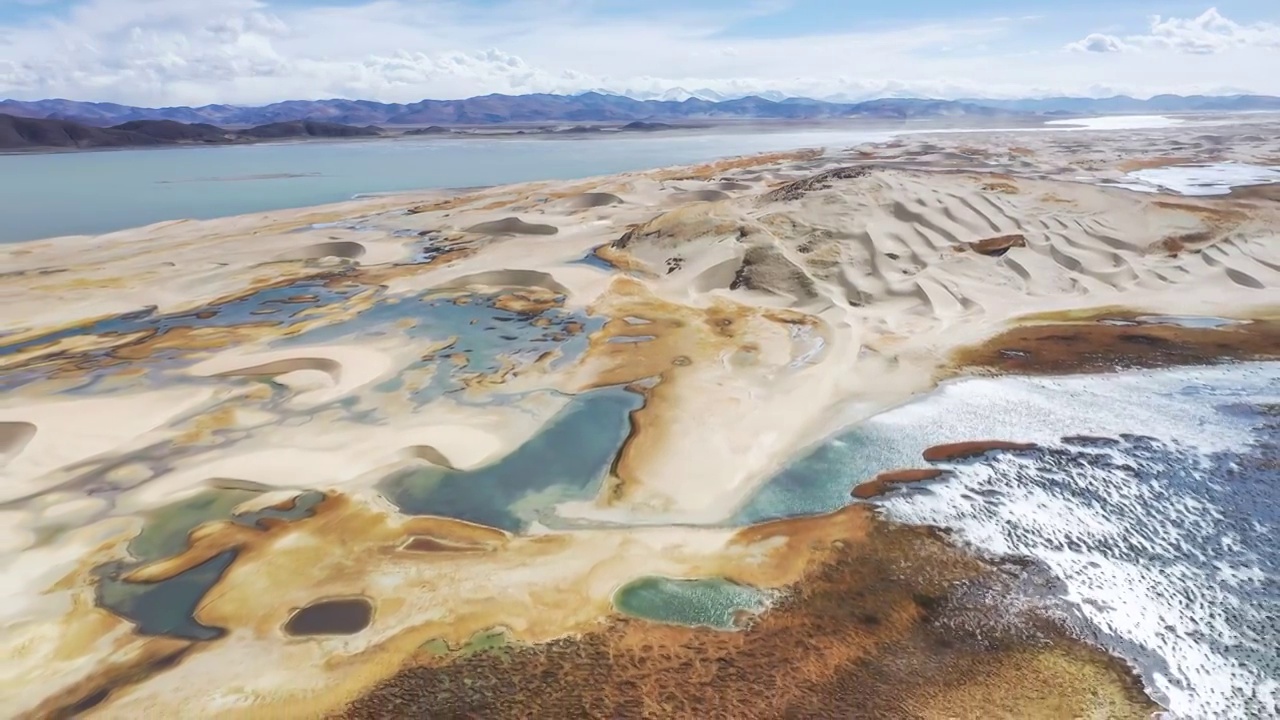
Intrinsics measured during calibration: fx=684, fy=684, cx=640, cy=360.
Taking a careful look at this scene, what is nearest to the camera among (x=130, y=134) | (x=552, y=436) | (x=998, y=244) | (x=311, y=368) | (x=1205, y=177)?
(x=552, y=436)

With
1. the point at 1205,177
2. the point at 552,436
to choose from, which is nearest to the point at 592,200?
the point at 552,436

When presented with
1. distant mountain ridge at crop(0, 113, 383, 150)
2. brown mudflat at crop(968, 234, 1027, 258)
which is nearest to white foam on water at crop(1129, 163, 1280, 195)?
brown mudflat at crop(968, 234, 1027, 258)

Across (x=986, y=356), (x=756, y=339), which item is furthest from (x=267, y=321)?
(x=986, y=356)

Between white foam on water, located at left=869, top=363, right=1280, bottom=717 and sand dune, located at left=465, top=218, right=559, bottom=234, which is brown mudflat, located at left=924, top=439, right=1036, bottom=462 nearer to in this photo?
white foam on water, located at left=869, top=363, right=1280, bottom=717

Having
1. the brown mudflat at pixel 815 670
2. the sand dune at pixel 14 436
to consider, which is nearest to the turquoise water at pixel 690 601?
the brown mudflat at pixel 815 670

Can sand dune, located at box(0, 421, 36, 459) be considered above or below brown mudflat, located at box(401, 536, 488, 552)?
above

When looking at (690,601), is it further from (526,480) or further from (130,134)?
(130,134)
